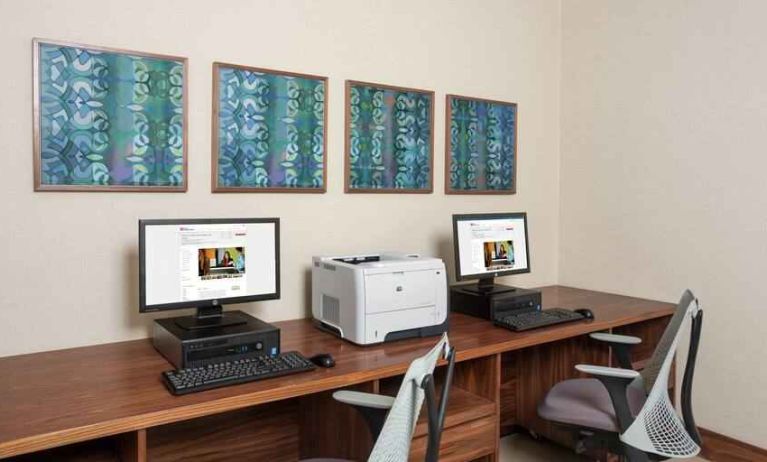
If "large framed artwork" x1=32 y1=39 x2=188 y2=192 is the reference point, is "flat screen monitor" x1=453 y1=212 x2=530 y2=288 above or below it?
below

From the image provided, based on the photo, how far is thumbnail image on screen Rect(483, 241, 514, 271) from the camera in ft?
9.44

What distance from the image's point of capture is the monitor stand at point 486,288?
285 cm

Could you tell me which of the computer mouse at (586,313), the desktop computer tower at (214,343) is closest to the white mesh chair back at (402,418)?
the desktop computer tower at (214,343)

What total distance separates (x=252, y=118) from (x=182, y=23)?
46cm

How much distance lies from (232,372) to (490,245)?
148 cm

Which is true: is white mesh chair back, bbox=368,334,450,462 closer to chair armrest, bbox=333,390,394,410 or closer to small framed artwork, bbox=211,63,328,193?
chair armrest, bbox=333,390,394,410

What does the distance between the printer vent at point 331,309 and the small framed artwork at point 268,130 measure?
55 cm

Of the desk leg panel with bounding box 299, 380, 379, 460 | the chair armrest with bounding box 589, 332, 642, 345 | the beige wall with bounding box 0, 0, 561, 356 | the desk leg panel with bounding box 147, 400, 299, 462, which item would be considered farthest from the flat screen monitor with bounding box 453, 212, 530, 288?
the desk leg panel with bounding box 147, 400, 299, 462

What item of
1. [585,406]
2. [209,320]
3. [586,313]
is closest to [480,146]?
[586,313]

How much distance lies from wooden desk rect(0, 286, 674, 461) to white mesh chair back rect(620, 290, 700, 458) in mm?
524

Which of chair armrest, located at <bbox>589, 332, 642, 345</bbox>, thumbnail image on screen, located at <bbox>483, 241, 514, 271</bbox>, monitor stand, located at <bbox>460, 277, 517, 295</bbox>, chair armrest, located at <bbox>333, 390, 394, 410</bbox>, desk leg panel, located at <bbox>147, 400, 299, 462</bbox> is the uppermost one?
thumbnail image on screen, located at <bbox>483, 241, 514, 271</bbox>

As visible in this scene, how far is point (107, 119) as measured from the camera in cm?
224

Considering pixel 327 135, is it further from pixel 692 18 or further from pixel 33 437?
pixel 692 18

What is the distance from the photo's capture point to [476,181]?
338 centimetres
